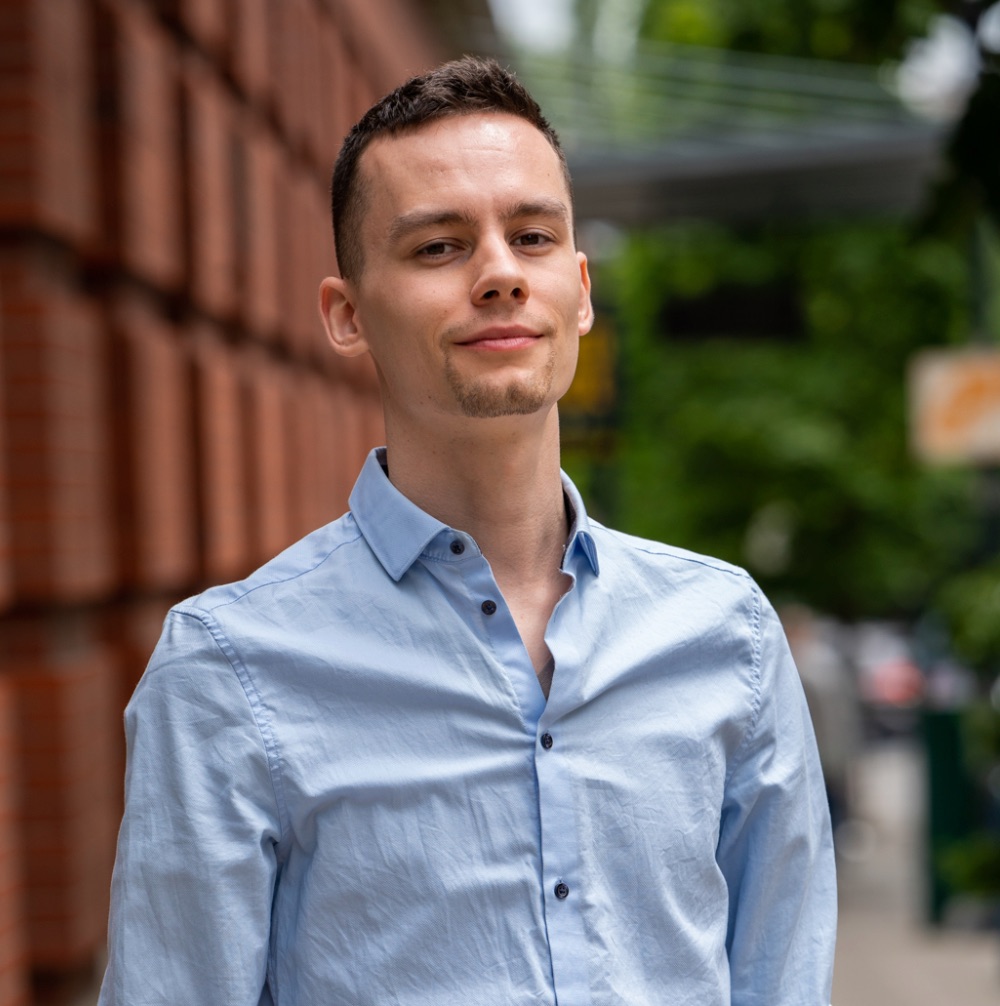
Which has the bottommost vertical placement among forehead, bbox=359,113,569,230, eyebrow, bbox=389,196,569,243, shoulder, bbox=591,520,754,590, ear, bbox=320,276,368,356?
shoulder, bbox=591,520,754,590

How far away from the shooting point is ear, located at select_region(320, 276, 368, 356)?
1.90 meters

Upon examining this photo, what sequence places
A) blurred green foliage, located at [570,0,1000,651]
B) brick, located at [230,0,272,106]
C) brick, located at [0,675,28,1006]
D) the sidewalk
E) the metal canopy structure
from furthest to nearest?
blurred green foliage, located at [570,0,1000,651], the metal canopy structure, the sidewalk, brick, located at [230,0,272,106], brick, located at [0,675,28,1006]

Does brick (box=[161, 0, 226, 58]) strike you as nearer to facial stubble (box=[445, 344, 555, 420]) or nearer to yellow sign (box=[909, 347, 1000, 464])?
yellow sign (box=[909, 347, 1000, 464])

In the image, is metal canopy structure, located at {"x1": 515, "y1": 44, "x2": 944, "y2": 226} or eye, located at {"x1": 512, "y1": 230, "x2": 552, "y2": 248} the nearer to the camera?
eye, located at {"x1": 512, "y1": 230, "x2": 552, "y2": 248}

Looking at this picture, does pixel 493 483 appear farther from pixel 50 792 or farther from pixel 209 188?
pixel 209 188

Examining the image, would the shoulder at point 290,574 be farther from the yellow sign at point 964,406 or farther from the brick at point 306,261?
the brick at point 306,261

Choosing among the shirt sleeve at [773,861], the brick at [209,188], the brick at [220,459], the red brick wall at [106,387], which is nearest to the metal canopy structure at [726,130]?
the red brick wall at [106,387]

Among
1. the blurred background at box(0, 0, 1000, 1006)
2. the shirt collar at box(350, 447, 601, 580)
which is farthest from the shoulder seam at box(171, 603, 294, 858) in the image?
the blurred background at box(0, 0, 1000, 1006)

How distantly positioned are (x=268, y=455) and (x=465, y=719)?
203 inches

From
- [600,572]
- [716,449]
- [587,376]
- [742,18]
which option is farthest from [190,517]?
[716,449]

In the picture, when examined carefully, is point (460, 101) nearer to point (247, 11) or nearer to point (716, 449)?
point (247, 11)

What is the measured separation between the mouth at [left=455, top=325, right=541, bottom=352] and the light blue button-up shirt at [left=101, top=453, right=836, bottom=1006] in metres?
0.21

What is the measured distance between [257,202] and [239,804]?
5.25 meters

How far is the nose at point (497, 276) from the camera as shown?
1720mm
